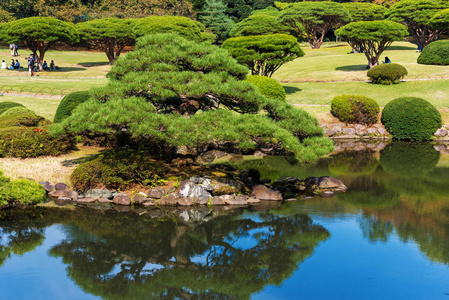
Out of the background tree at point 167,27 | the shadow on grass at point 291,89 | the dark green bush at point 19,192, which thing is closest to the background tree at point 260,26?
the background tree at point 167,27

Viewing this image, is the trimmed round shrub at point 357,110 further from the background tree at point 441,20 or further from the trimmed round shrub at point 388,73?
the background tree at point 441,20

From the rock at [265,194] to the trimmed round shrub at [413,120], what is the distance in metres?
16.2

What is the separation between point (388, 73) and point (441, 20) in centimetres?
1785

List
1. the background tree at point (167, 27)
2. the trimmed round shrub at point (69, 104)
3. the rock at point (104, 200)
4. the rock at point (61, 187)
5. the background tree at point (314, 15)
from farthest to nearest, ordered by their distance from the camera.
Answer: the background tree at point (314, 15)
the background tree at point (167, 27)
the trimmed round shrub at point (69, 104)
the rock at point (61, 187)
the rock at point (104, 200)

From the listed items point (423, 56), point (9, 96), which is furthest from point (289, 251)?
point (423, 56)

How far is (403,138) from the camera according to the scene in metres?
29.9

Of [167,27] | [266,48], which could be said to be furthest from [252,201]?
[167,27]

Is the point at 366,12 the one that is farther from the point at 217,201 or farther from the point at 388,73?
the point at 217,201

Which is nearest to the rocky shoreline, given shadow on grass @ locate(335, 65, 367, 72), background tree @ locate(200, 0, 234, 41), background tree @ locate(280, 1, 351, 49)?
shadow on grass @ locate(335, 65, 367, 72)

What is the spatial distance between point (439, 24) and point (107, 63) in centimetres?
4008

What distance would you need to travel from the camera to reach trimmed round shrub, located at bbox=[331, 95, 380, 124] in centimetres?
3109

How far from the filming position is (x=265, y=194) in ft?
55.7

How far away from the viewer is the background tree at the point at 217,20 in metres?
75.4

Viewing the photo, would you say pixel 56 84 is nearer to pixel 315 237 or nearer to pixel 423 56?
pixel 315 237
